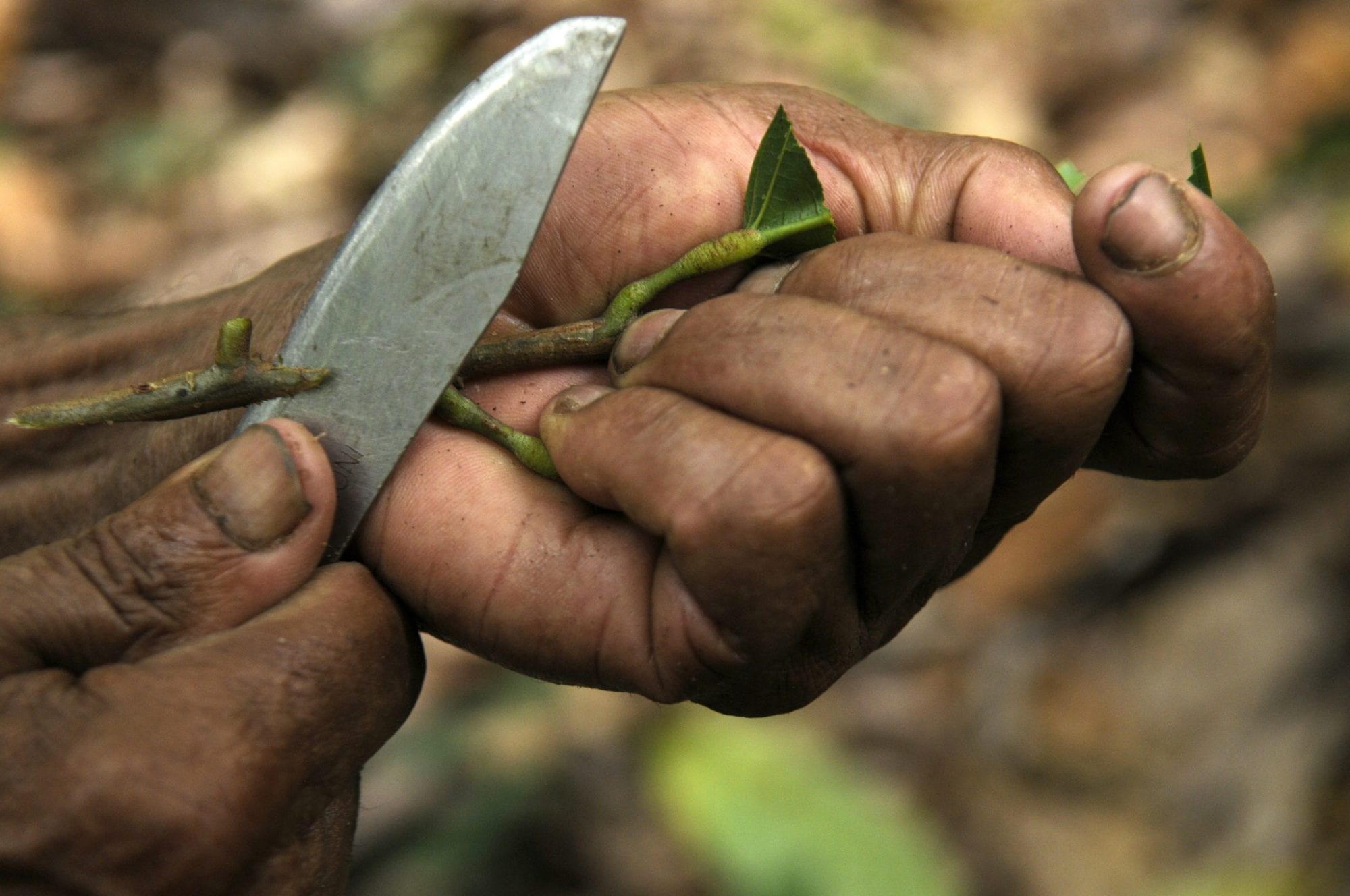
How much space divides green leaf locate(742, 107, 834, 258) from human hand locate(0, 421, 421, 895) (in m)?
0.64

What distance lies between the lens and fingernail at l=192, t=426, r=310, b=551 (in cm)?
126

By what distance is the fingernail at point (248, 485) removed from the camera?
1.26m

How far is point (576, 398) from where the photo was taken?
140cm

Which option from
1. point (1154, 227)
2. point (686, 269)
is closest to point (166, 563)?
point (686, 269)

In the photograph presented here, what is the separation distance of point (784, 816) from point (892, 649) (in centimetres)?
77

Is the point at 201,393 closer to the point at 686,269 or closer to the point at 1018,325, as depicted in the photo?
the point at 686,269

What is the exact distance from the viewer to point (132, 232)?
13.0 feet

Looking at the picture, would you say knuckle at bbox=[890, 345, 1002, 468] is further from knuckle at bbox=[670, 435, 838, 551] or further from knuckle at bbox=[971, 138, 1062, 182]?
knuckle at bbox=[971, 138, 1062, 182]

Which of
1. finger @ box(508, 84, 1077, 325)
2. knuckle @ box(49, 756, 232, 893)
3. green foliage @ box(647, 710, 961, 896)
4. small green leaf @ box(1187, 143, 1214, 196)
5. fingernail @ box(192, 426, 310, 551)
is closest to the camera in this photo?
knuckle @ box(49, 756, 232, 893)

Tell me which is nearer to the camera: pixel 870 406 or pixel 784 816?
pixel 870 406

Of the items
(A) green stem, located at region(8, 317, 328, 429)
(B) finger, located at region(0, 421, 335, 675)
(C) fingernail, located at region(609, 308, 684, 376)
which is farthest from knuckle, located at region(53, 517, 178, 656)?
(C) fingernail, located at region(609, 308, 684, 376)

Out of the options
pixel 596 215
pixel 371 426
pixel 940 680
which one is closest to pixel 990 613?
pixel 940 680

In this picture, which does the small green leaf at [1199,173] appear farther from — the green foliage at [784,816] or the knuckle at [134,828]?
the green foliage at [784,816]

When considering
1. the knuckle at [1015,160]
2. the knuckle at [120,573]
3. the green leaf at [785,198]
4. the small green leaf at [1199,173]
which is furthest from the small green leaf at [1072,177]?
the knuckle at [120,573]
